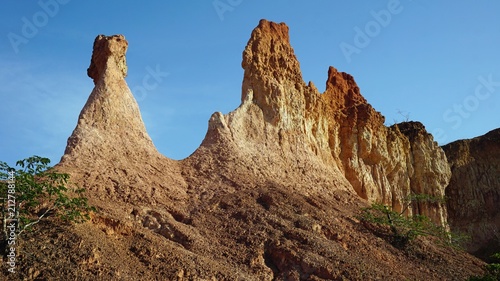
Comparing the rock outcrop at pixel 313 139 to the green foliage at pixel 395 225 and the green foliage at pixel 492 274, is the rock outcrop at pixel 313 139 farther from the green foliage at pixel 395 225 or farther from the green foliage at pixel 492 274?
the green foliage at pixel 492 274

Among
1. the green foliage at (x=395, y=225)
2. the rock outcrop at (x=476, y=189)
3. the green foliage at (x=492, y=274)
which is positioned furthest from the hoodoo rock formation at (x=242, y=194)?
the rock outcrop at (x=476, y=189)

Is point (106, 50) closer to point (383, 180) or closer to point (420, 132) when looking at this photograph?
point (383, 180)

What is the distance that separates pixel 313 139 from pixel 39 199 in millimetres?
14571

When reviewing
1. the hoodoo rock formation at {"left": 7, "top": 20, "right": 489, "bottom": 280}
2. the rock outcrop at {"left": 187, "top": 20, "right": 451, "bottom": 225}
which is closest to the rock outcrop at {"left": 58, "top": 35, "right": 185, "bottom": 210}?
the hoodoo rock formation at {"left": 7, "top": 20, "right": 489, "bottom": 280}

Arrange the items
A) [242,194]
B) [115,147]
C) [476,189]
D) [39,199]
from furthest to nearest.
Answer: [476,189]
[242,194]
[115,147]
[39,199]

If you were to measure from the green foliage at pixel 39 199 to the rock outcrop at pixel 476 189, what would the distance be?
26879 mm

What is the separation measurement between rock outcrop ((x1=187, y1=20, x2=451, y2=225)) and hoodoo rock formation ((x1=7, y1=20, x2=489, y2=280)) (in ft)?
0.24

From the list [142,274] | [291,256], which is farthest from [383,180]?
[142,274]

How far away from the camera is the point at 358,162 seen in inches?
1241

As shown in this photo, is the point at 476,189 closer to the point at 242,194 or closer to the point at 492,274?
the point at 492,274

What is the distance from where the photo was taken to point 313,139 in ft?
94.3

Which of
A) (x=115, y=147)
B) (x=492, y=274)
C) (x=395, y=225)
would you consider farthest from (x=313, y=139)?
(x=492, y=274)

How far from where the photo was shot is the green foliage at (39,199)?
16.1 metres

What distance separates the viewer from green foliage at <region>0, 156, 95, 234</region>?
1606 centimetres
